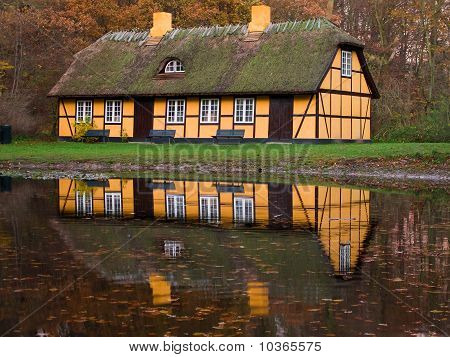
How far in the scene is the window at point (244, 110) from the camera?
41.0m

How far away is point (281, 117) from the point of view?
40219 mm

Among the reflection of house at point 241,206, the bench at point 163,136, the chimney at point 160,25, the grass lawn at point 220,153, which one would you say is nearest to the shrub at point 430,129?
the grass lawn at point 220,153

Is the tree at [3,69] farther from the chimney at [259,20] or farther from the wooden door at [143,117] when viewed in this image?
the chimney at [259,20]

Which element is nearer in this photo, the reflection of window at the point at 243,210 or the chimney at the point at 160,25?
the reflection of window at the point at 243,210

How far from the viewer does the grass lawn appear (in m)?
32.2

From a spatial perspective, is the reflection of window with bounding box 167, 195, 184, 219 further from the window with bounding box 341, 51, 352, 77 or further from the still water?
the window with bounding box 341, 51, 352, 77

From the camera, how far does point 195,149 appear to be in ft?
124

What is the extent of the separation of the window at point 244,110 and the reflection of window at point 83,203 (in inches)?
759

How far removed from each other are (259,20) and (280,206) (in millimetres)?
25904

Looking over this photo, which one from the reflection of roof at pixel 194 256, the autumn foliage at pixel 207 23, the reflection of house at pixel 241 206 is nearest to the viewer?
the reflection of roof at pixel 194 256

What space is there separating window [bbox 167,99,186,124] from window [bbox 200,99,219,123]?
119 cm

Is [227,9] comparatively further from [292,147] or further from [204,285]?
[204,285]

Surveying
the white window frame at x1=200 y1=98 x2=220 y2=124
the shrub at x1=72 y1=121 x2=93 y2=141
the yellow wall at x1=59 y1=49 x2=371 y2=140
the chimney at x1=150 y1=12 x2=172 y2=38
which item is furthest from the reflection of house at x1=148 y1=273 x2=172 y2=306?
the chimney at x1=150 y1=12 x2=172 y2=38

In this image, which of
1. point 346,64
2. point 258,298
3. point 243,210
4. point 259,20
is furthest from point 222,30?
point 258,298
